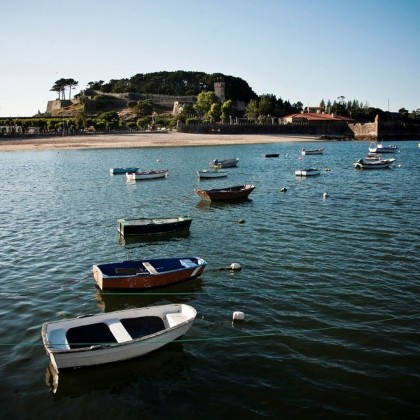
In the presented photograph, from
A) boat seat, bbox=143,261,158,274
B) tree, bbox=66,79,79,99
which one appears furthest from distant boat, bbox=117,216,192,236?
tree, bbox=66,79,79,99

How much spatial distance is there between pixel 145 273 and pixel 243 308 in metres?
3.81

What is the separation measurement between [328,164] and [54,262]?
184 feet

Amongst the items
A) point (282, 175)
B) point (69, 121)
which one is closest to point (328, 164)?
point (282, 175)

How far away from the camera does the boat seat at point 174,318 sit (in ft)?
44.1

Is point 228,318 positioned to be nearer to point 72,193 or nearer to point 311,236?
point 311,236

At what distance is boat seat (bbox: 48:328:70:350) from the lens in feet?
39.1

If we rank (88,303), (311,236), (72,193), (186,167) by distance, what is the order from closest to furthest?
(88,303), (311,236), (72,193), (186,167)

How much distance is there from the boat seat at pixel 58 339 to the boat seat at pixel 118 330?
1.23 meters

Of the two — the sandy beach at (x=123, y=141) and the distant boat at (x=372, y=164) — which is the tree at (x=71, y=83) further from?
the distant boat at (x=372, y=164)

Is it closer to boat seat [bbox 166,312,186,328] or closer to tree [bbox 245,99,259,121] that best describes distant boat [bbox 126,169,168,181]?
boat seat [bbox 166,312,186,328]

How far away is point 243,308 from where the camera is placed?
626 inches

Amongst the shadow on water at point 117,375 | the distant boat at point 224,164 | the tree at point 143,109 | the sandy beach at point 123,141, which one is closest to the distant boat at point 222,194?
the shadow on water at point 117,375

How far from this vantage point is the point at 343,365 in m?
12.4

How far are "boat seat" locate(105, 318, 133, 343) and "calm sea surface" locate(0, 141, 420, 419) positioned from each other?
2.16 feet
